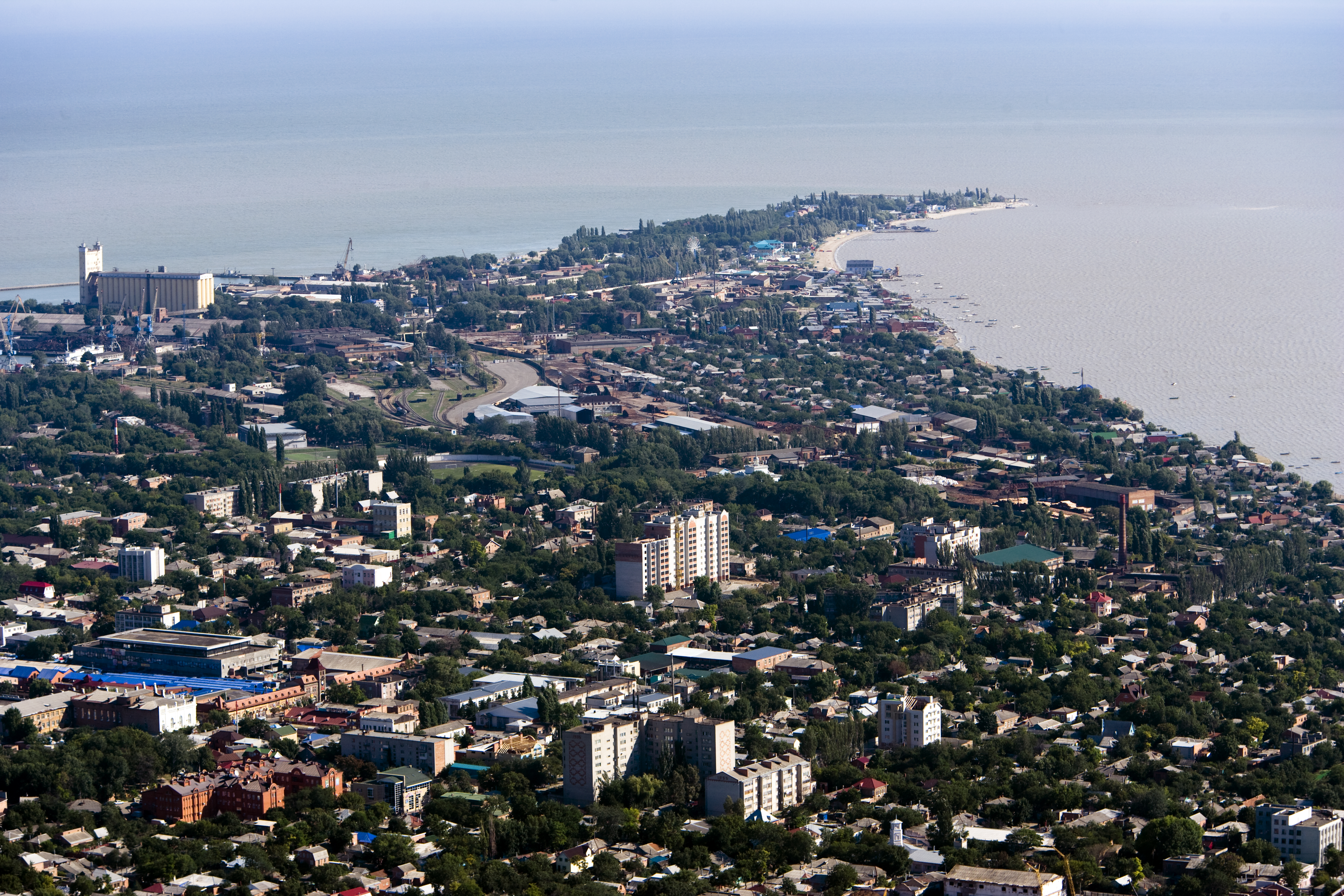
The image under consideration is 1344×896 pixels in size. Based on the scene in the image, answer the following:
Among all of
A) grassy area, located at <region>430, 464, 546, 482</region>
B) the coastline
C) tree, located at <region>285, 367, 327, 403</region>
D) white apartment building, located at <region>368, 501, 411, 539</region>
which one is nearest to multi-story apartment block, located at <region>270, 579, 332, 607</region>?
white apartment building, located at <region>368, 501, 411, 539</region>

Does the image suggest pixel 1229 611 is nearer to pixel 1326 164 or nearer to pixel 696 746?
pixel 696 746

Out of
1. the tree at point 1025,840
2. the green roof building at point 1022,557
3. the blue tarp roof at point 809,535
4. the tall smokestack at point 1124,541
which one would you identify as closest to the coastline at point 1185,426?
the tall smokestack at point 1124,541

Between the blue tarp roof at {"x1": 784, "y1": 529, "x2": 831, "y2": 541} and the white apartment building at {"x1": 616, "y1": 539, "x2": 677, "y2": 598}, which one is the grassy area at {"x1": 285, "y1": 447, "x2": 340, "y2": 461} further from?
the white apartment building at {"x1": 616, "y1": 539, "x2": 677, "y2": 598}

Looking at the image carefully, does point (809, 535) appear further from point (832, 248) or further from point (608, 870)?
point (832, 248)

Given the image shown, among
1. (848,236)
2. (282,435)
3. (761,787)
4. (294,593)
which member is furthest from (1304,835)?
(848,236)

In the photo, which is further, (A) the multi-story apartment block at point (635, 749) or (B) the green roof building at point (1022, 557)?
(B) the green roof building at point (1022, 557)

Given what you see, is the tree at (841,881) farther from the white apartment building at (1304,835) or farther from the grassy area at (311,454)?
the grassy area at (311,454)
